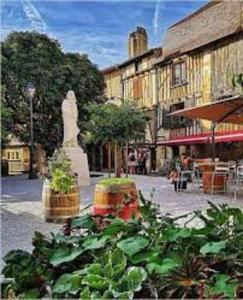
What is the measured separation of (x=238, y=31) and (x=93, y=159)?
43.1 ft

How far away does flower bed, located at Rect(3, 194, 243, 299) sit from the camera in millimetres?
1919

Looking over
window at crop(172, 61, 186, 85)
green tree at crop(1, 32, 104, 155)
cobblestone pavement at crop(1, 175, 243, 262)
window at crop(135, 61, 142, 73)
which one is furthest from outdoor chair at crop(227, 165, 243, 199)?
window at crop(135, 61, 142, 73)

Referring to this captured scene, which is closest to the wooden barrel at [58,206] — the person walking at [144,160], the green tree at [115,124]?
the green tree at [115,124]

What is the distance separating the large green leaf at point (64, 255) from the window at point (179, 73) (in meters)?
20.4

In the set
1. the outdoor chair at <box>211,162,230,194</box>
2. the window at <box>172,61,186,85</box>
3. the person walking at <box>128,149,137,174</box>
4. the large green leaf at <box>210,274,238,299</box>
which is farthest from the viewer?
the person walking at <box>128,149,137,174</box>

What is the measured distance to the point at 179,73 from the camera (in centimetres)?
2261

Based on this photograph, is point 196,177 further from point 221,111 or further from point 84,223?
point 84,223

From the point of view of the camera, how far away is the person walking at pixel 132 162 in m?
23.8

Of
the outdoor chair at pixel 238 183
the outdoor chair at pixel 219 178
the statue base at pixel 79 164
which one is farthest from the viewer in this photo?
the statue base at pixel 79 164

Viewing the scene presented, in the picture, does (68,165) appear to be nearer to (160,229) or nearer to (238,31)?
(160,229)

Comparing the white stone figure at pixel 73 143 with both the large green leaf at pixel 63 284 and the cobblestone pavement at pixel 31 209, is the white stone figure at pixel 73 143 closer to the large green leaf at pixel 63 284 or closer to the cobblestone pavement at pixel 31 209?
the cobblestone pavement at pixel 31 209

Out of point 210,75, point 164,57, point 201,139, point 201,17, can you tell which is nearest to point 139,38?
point 164,57

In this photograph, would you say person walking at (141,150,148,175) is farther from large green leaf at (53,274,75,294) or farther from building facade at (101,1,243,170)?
large green leaf at (53,274,75,294)

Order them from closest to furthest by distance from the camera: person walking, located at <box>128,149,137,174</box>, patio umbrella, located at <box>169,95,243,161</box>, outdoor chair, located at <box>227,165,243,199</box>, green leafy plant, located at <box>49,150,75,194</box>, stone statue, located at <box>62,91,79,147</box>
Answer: green leafy plant, located at <box>49,150,75,194</box>, patio umbrella, located at <box>169,95,243,161</box>, outdoor chair, located at <box>227,165,243,199</box>, stone statue, located at <box>62,91,79,147</box>, person walking, located at <box>128,149,137,174</box>
